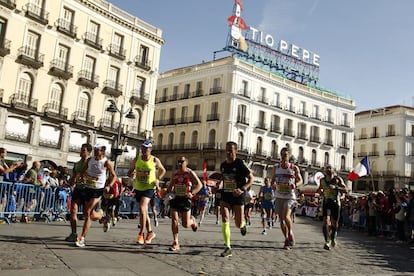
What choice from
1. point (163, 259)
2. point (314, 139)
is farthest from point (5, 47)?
point (314, 139)

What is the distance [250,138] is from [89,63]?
20.2 m

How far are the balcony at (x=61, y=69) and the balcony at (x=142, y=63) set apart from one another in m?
7.02

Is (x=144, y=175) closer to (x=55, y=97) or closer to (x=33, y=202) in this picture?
(x=33, y=202)

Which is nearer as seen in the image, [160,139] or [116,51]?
[116,51]

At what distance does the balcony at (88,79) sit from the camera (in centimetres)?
3459

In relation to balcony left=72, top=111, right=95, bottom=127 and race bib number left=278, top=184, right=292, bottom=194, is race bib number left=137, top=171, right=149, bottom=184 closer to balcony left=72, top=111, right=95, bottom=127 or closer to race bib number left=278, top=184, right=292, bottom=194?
race bib number left=278, top=184, right=292, bottom=194

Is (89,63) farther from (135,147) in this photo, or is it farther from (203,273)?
(203,273)

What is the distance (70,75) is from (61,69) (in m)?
0.85

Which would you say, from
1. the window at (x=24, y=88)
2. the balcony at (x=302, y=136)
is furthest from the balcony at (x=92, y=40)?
the balcony at (x=302, y=136)

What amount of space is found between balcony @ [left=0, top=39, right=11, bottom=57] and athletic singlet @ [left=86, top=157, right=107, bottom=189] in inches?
985

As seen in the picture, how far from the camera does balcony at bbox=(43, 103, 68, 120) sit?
31977mm

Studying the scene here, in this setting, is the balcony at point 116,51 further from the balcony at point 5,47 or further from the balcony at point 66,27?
the balcony at point 5,47

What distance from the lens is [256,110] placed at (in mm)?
48469

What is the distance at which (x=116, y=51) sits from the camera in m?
37.5
